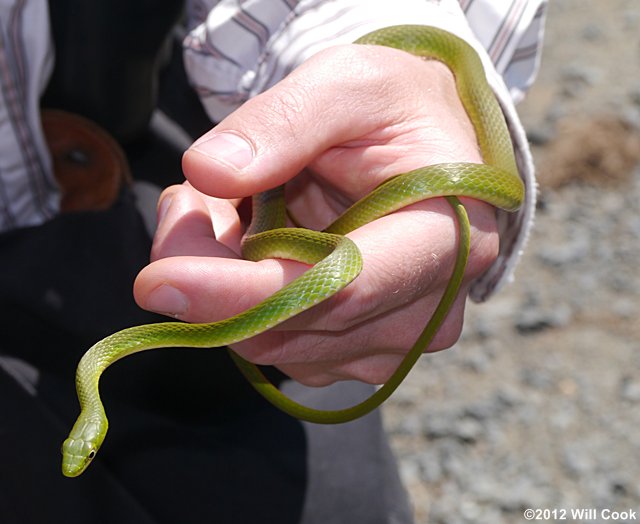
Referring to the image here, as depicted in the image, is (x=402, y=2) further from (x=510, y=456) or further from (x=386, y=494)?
(x=510, y=456)

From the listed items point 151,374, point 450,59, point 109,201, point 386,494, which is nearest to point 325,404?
point 386,494

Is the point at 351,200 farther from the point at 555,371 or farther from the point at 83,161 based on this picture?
the point at 555,371

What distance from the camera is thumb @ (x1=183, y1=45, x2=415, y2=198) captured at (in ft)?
5.64

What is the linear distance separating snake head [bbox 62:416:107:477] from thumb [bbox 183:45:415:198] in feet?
1.83

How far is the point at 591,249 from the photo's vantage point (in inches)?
183

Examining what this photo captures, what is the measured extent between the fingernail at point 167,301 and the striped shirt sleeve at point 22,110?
768 millimetres

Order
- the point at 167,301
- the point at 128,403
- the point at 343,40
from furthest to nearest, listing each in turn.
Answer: the point at 343,40, the point at 128,403, the point at 167,301

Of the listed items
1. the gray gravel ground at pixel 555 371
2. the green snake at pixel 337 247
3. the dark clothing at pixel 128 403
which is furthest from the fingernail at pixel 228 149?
the gray gravel ground at pixel 555 371

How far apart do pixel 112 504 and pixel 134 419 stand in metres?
0.21

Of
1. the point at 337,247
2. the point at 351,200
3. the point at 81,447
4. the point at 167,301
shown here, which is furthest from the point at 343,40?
the point at 81,447

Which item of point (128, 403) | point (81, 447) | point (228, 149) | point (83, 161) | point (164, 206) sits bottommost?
point (128, 403)

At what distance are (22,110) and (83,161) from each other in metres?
0.22

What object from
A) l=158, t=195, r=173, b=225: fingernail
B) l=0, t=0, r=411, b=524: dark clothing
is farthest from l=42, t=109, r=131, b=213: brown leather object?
l=158, t=195, r=173, b=225: fingernail

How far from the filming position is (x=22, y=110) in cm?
216
